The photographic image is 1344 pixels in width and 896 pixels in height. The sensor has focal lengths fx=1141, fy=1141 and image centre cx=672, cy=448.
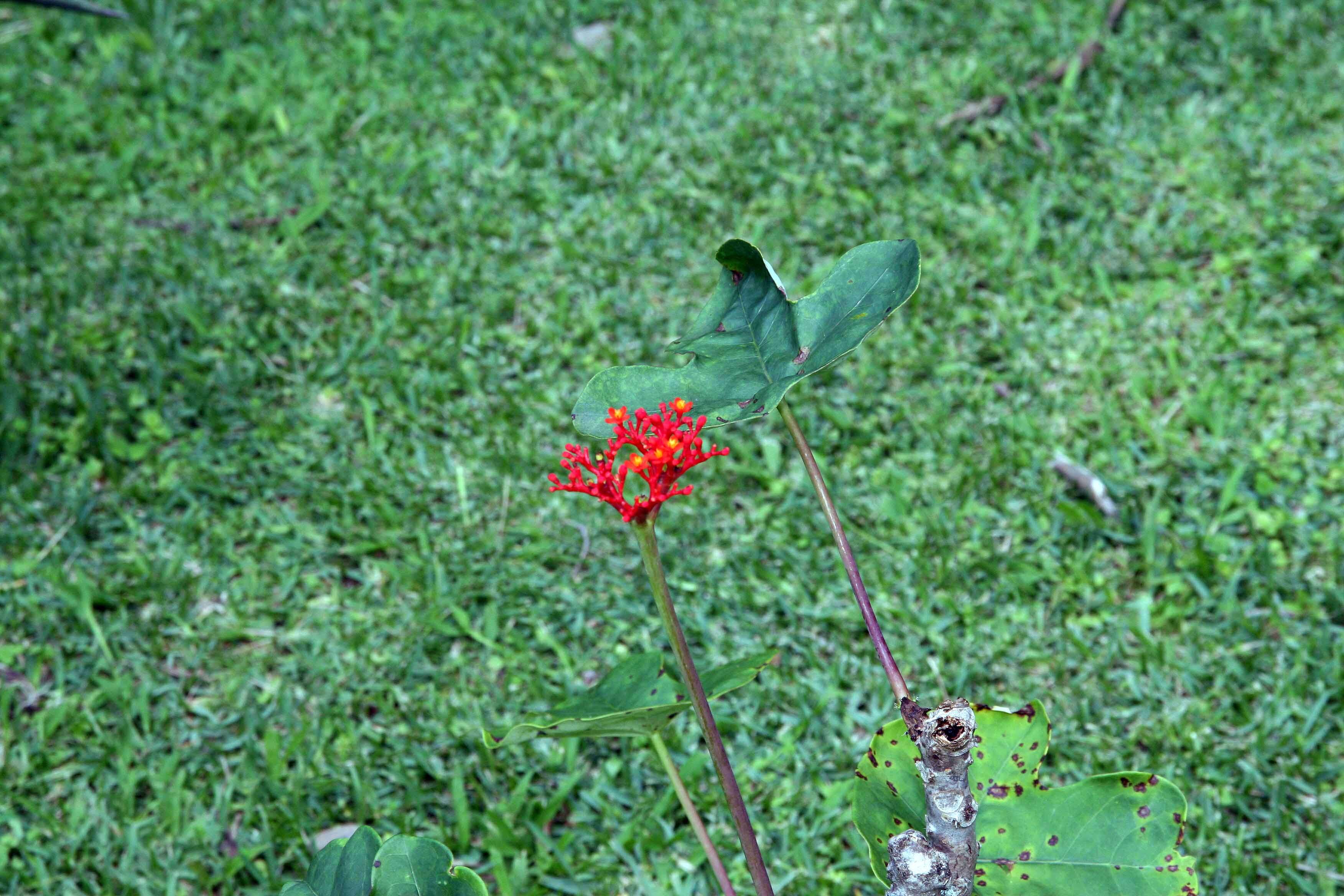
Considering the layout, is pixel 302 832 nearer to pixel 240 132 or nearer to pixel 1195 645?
pixel 1195 645

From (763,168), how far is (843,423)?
3.75 ft

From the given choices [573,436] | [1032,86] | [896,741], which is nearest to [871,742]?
[896,741]

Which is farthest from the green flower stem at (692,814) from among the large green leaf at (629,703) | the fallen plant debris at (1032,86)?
the fallen plant debris at (1032,86)

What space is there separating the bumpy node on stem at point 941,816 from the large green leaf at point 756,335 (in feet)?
1.06

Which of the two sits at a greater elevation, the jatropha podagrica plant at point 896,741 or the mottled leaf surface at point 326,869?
the jatropha podagrica plant at point 896,741

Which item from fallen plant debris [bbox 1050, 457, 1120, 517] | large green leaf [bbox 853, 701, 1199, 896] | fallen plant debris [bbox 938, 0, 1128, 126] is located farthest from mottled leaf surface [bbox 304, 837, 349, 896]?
fallen plant debris [bbox 938, 0, 1128, 126]

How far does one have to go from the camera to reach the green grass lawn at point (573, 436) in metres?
2.21

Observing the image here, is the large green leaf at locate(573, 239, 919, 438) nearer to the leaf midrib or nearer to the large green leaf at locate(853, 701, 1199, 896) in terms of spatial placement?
the leaf midrib

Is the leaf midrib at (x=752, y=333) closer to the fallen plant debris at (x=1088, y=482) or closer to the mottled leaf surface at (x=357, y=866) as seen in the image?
the mottled leaf surface at (x=357, y=866)

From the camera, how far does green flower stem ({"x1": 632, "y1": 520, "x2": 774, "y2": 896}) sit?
0.94m

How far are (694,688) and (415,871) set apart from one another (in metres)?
0.31

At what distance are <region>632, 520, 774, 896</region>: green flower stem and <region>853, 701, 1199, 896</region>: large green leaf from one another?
4.3 inches

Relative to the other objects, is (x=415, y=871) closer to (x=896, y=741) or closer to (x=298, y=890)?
(x=298, y=890)

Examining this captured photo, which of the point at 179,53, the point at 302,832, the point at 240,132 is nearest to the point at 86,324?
the point at 240,132
